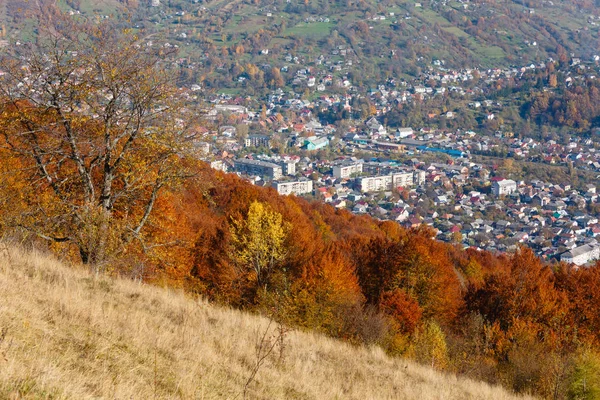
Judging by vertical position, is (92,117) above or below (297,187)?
above

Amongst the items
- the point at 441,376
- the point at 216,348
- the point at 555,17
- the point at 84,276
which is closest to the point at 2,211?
the point at 84,276

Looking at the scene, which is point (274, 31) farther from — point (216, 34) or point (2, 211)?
point (2, 211)

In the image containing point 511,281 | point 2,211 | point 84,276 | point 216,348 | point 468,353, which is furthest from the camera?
point 511,281

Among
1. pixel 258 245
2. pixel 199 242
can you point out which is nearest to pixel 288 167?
pixel 199 242

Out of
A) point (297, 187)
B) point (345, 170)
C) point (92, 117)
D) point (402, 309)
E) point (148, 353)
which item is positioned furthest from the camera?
point (345, 170)

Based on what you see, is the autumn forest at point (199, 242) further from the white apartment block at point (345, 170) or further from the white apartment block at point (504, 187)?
the white apartment block at point (345, 170)

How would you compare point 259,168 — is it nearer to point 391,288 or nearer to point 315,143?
point 315,143

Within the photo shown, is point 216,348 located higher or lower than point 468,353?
higher

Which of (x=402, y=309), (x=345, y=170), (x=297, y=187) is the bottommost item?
(x=345, y=170)
